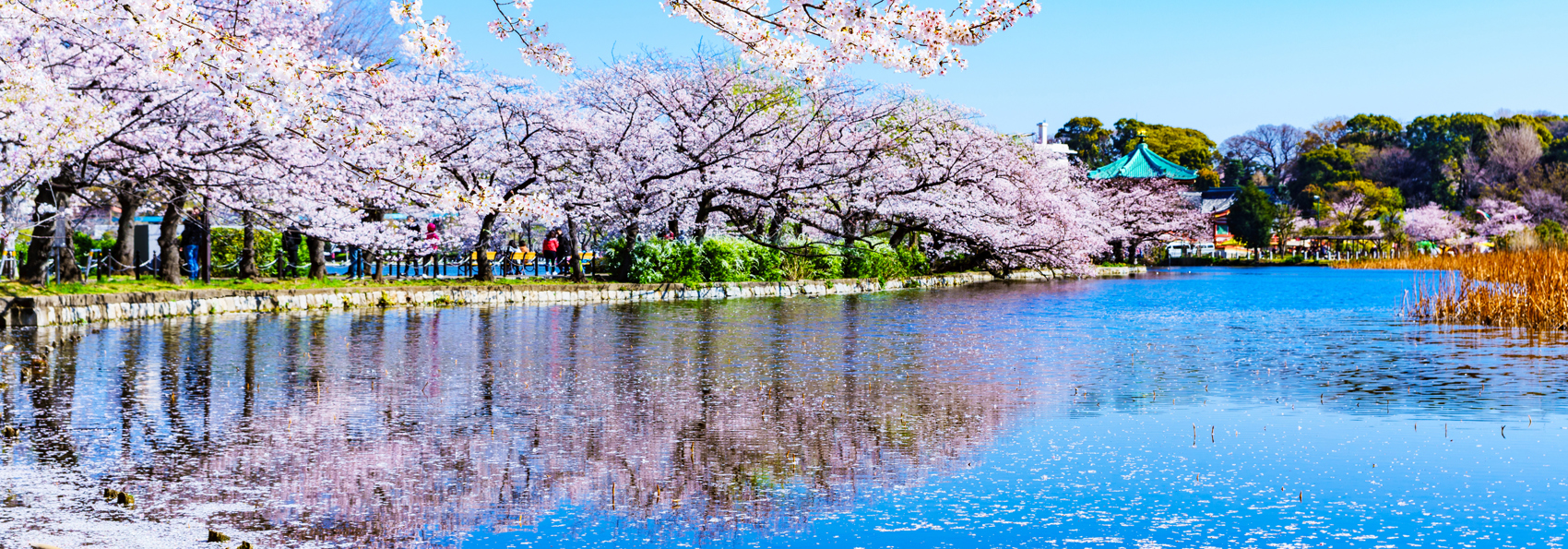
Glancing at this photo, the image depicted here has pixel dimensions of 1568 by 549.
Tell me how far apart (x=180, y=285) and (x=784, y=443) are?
18140 millimetres

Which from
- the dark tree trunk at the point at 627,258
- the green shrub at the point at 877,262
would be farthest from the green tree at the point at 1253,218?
the dark tree trunk at the point at 627,258

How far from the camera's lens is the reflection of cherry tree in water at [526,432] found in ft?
18.1

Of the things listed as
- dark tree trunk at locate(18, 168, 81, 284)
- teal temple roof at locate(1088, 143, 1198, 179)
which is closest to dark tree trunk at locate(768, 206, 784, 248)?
dark tree trunk at locate(18, 168, 81, 284)

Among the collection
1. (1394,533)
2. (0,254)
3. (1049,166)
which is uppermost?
(1049,166)

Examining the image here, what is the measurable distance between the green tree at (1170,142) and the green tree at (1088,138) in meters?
1.11

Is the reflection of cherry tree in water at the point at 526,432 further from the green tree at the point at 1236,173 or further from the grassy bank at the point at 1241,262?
the green tree at the point at 1236,173

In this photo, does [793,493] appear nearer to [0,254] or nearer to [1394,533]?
[1394,533]

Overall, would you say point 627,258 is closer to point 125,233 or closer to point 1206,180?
point 125,233

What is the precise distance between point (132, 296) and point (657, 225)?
14.8m

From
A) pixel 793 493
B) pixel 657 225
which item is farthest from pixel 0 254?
pixel 793 493

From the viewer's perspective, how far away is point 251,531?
5.02 metres

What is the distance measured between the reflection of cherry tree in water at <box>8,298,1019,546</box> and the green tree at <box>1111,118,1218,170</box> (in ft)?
310

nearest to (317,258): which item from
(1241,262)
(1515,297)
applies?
(1515,297)

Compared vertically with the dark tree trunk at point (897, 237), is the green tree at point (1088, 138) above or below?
above
